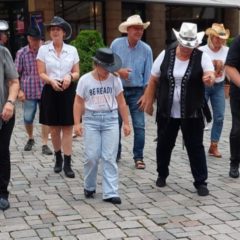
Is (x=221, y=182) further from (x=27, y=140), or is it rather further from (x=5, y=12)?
(x=5, y=12)

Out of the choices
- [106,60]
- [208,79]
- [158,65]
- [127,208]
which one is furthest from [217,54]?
[127,208]

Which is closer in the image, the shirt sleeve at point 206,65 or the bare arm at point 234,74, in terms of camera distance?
the shirt sleeve at point 206,65

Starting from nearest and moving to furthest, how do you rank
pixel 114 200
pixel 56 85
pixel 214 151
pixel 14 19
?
1. pixel 114 200
2. pixel 56 85
3. pixel 214 151
4. pixel 14 19

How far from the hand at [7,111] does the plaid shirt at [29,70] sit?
3.18 meters

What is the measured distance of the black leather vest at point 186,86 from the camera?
592 cm

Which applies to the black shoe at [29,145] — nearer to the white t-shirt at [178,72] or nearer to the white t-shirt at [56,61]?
the white t-shirt at [56,61]

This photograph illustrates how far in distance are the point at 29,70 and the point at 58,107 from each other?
1.95m

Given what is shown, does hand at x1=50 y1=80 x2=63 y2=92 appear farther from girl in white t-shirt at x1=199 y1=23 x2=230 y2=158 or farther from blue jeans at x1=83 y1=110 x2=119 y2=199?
girl in white t-shirt at x1=199 y1=23 x2=230 y2=158

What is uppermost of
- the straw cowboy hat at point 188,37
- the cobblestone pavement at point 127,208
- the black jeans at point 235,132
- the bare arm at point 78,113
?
the straw cowboy hat at point 188,37

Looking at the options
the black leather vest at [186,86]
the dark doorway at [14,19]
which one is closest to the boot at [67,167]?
the black leather vest at [186,86]

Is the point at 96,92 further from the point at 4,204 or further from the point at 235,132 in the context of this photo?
the point at 235,132

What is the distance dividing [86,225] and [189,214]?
3.25 ft

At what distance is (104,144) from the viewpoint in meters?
5.87

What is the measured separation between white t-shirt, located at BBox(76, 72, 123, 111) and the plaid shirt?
2880 mm
